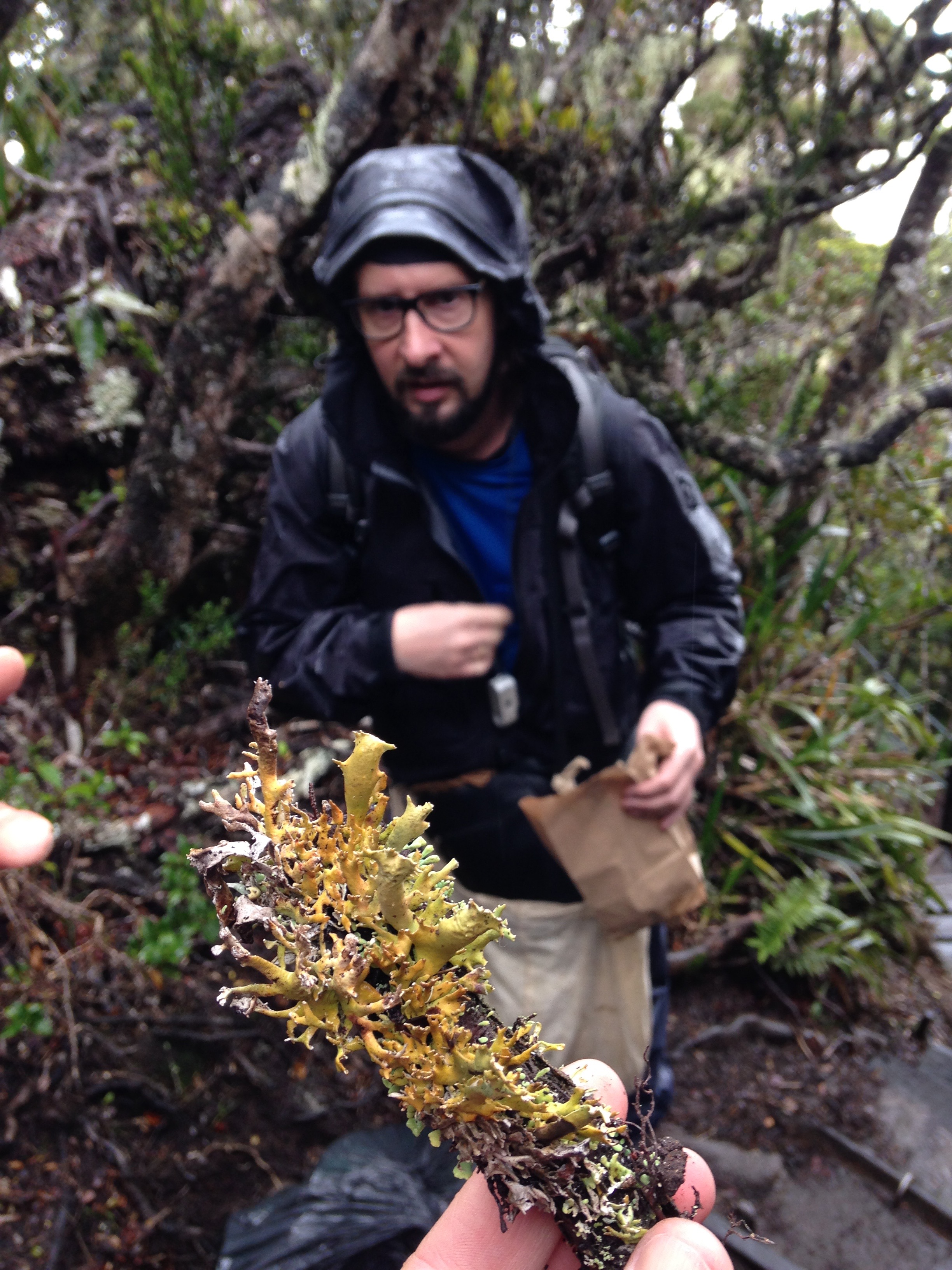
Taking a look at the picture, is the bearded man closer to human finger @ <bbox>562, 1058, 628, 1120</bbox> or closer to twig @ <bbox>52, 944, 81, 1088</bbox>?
human finger @ <bbox>562, 1058, 628, 1120</bbox>

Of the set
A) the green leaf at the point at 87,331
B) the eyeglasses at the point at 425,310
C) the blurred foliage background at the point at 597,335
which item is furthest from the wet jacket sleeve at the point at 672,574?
the green leaf at the point at 87,331

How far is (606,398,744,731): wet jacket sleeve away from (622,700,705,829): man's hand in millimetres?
97

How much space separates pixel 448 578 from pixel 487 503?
0.28m

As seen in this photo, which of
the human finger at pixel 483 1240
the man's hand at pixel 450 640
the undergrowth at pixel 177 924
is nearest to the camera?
the human finger at pixel 483 1240

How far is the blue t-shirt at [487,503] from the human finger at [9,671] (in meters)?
1.24

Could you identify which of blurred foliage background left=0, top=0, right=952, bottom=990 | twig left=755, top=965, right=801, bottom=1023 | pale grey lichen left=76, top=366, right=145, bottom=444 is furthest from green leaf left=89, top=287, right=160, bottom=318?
twig left=755, top=965, right=801, bottom=1023

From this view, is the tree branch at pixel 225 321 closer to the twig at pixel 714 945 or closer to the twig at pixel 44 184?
the twig at pixel 44 184

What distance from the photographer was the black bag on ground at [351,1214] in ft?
6.48

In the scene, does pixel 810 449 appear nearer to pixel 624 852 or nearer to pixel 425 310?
pixel 425 310

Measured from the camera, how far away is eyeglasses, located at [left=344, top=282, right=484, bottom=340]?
82.3 inches

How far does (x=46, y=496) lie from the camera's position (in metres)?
3.55

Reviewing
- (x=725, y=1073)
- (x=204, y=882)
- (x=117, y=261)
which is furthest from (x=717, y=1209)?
(x=117, y=261)

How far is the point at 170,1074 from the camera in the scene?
2.61 metres

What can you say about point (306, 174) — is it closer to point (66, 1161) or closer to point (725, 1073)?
point (66, 1161)
